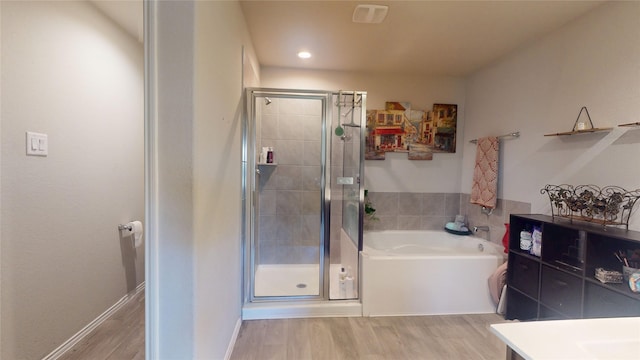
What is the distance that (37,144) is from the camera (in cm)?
144

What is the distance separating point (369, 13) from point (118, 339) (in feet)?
8.55

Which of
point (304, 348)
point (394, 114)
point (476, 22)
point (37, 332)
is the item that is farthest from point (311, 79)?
point (37, 332)

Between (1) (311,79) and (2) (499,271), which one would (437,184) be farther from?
(1) (311,79)

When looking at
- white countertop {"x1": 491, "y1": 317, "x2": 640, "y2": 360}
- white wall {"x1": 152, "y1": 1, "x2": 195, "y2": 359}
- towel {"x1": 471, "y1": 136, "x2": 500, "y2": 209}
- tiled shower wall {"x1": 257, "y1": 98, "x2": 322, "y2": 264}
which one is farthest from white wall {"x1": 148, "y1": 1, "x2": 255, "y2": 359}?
towel {"x1": 471, "y1": 136, "x2": 500, "y2": 209}

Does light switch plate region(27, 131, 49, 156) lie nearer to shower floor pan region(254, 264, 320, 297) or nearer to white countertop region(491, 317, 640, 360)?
shower floor pan region(254, 264, 320, 297)

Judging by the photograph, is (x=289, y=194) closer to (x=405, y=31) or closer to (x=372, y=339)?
(x=372, y=339)

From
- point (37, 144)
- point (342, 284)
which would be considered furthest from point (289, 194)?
point (37, 144)

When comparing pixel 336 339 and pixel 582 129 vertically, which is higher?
pixel 582 129

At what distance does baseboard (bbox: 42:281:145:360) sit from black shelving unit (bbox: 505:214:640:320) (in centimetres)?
265

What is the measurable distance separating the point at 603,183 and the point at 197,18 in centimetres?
269

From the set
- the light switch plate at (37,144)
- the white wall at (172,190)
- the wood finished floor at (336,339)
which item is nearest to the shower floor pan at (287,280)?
the wood finished floor at (336,339)

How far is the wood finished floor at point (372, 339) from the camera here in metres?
1.84

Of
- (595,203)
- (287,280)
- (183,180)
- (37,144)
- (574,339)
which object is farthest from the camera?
(287,280)

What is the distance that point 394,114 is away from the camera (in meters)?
3.35
